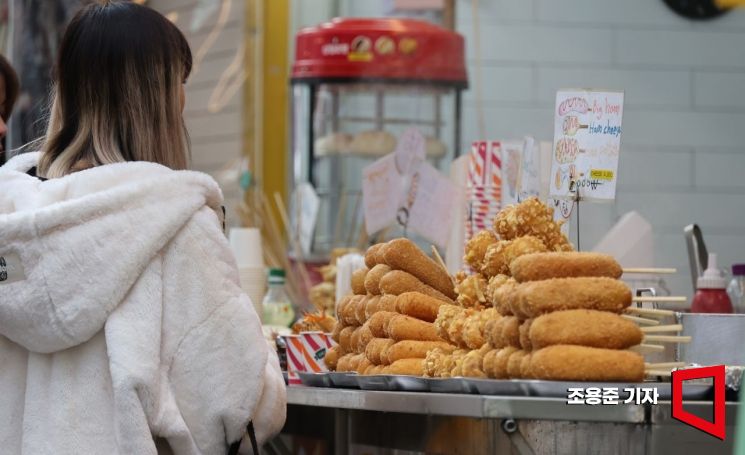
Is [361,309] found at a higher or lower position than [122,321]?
lower

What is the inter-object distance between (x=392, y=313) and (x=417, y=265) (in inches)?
7.3

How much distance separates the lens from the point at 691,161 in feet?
21.2

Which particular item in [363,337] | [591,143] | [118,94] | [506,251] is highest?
[118,94]

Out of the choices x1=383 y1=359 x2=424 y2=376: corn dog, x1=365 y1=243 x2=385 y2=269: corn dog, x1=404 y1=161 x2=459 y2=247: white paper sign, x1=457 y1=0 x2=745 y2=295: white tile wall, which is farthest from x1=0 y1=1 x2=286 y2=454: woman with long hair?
x1=457 y1=0 x2=745 y2=295: white tile wall

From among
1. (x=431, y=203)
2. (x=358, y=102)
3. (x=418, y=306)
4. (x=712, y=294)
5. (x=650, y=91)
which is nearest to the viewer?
(x=418, y=306)

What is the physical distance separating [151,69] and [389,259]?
3.06 ft

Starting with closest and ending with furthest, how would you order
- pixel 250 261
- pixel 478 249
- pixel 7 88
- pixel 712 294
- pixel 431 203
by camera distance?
1. pixel 478 249
2. pixel 712 294
3. pixel 431 203
4. pixel 7 88
5. pixel 250 261

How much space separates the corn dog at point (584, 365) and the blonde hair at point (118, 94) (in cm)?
87

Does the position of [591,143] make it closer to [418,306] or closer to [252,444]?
[418,306]

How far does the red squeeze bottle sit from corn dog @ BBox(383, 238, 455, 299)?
3.59 ft

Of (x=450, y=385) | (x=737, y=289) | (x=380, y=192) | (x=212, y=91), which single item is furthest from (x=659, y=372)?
(x=212, y=91)

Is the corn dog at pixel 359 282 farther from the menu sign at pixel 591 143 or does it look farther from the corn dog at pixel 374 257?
the menu sign at pixel 591 143

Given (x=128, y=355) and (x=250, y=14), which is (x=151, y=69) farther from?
(x=250, y=14)

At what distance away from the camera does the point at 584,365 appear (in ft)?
8.68
